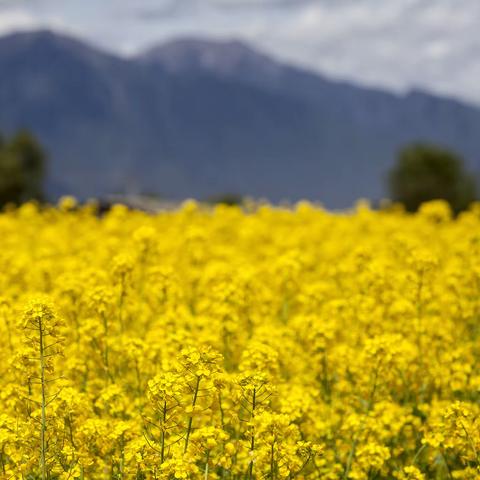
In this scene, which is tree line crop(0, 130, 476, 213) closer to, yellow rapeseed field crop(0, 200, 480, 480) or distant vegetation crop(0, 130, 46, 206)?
distant vegetation crop(0, 130, 46, 206)

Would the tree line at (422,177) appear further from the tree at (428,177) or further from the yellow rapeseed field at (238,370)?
the yellow rapeseed field at (238,370)

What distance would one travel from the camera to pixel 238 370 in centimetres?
674

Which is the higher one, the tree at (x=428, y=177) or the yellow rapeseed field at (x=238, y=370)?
the tree at (x=428, y=177)

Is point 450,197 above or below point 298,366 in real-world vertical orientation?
above

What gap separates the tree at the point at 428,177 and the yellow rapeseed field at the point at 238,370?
69658 millimetres

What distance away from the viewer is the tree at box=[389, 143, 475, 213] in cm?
7900

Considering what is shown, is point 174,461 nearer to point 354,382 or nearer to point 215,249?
point 354,382

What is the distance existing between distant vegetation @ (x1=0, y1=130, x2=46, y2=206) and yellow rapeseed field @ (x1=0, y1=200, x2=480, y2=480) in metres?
57.3

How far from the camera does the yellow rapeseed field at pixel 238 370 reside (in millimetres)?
4969

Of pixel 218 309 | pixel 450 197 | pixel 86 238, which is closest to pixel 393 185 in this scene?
pixel 450 197

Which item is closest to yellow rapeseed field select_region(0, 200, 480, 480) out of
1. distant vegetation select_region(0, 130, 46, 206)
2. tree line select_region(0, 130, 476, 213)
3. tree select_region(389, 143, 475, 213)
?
distant vegetation select_region(0, 130, 46, 206)

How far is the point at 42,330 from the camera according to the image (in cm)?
495

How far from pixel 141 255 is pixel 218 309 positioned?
Result: 250cm

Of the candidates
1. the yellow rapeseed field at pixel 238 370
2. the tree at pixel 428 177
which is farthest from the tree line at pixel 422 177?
the yellow rapeseed field at pixel 238 370
